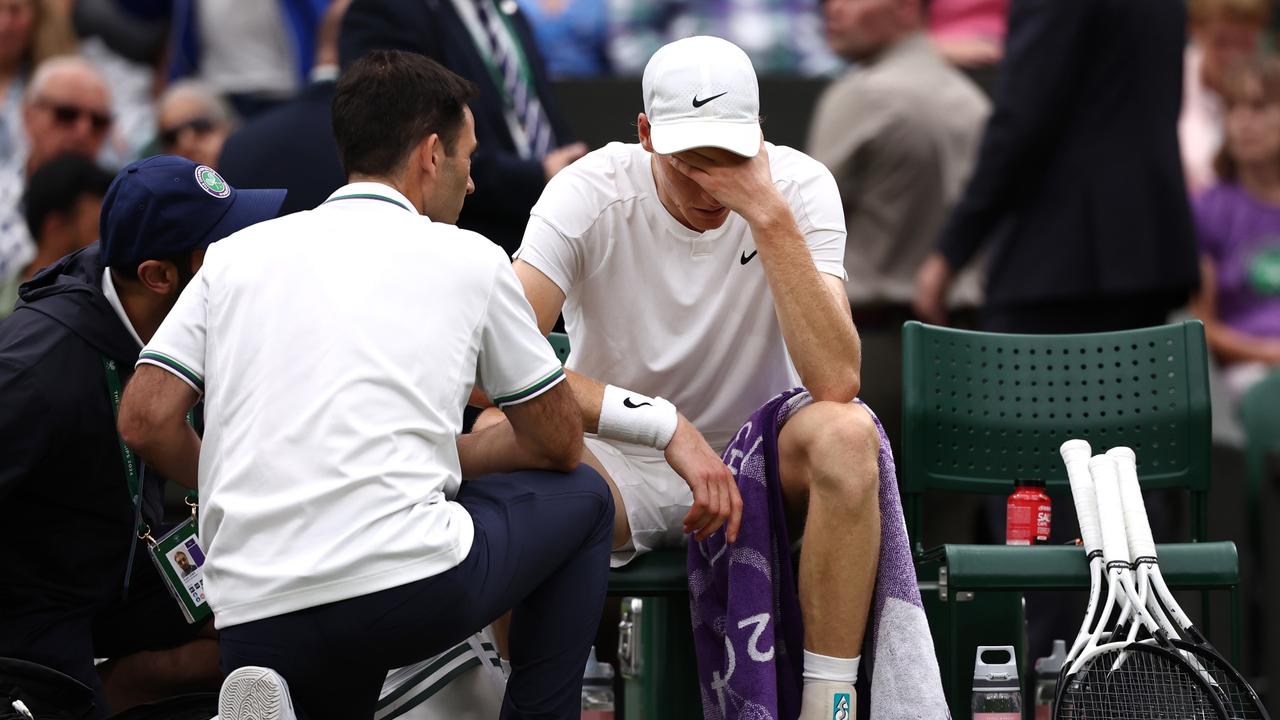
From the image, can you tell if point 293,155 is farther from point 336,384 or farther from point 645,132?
point 336,384

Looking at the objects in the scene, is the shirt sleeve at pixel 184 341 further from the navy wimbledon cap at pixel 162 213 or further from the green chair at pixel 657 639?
the green chair at pixel 657 639

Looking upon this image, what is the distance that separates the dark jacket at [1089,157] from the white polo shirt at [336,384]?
2116mm

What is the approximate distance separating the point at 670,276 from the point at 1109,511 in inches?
36.0

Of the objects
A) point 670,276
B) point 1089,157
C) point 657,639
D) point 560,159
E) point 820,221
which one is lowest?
point 657,639

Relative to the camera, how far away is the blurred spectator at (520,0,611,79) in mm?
5828

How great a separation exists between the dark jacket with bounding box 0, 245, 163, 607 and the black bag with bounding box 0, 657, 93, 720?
5.3 inches

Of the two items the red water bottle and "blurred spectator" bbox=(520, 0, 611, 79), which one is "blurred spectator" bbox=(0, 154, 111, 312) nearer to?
"blurred spectator" bbox=(520, 0, 611, 79)

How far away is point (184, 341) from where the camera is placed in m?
2.65

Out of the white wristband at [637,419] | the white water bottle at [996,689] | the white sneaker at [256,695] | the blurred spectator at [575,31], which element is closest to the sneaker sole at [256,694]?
the white sneaker at [256,695]

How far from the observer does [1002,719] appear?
3229 mm

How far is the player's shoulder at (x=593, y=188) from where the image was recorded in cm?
327

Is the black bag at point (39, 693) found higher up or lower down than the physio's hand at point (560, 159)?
lower down

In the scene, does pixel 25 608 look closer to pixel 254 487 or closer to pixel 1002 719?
pixel 254 487

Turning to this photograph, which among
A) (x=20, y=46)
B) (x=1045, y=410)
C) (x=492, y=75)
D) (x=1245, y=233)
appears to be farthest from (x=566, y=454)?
(x=20, y=46)
